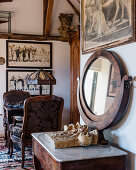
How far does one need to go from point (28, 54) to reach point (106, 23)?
4.37m

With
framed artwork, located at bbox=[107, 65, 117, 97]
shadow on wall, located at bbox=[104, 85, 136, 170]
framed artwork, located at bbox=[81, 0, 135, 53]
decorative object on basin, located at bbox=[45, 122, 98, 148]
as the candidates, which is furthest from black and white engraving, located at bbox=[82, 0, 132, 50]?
decorative object on basin, located at bbox=[45, 122, 98, 148]

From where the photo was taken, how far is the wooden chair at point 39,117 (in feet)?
12.0

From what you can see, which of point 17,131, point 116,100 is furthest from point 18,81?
point 116,100

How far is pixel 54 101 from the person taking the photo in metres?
3.79

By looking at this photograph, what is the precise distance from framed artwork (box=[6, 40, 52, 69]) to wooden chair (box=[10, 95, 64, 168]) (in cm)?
260

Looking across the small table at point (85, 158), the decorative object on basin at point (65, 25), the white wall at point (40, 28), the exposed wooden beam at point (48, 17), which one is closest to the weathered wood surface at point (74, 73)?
the decorative object on basin at point (65, 25)

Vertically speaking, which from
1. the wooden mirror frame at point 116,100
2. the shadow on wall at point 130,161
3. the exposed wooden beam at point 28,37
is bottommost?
the shadow on wall at point 130,161

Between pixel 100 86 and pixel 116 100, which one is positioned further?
pixel 100 86

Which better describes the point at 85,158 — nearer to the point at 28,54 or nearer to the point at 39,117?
the point at 39,117

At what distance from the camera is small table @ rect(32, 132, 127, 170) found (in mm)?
1664

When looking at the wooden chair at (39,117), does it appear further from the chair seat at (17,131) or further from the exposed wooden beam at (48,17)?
the exposed wooden beam at (48,17)

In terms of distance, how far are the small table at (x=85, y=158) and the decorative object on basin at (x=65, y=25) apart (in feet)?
15.2

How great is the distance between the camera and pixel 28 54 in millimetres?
6270

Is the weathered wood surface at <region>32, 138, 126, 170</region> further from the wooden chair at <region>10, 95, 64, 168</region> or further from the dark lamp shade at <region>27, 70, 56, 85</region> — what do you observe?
the dark lamp shade at <region>27, 70, 56, 85</region>
